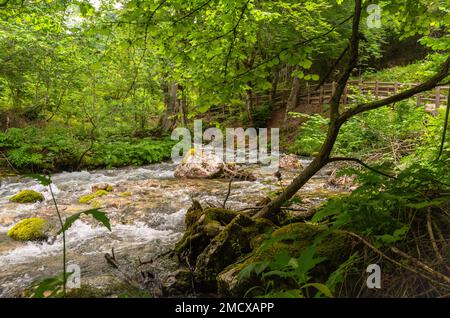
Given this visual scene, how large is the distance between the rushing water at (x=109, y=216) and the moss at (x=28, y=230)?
16 centimetres

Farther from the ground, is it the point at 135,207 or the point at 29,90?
the point at 29,90

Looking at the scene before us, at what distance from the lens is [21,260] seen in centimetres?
512

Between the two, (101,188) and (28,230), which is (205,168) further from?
(28,230)

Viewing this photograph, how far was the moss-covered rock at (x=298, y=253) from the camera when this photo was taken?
8.42 feet

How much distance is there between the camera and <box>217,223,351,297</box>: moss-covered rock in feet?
8.42

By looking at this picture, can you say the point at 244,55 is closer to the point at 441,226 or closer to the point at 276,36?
the point at 441,226

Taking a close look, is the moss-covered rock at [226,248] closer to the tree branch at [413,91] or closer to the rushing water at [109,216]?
the rushing water at [109,216]

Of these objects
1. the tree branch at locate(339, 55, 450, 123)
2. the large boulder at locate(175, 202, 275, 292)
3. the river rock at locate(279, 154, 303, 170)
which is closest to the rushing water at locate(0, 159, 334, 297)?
the large boulder at locate(175, 202, 275, 292)

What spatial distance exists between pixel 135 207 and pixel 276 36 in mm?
12904

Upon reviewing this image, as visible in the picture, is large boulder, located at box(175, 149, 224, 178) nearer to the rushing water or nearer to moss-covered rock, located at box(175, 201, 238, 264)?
the rushing water

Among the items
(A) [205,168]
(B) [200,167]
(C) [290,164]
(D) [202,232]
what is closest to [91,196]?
(B) [200,167]

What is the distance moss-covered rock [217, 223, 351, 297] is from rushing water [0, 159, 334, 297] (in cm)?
145
